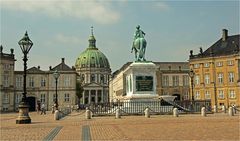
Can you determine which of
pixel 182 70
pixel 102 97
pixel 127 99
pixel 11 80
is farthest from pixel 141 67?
pixel 102 97

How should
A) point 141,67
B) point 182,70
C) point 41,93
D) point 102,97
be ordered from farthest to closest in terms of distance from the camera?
point 102,97 < point 182,70 < point 41,93 < point 141,67

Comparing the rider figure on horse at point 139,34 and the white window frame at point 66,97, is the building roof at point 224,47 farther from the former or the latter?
the rider figure on horse at point 139,34

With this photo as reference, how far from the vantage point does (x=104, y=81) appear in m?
171

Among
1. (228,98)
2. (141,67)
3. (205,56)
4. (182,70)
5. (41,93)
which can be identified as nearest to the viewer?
(141,67)

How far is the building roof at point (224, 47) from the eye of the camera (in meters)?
71.8

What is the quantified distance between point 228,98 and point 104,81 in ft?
345

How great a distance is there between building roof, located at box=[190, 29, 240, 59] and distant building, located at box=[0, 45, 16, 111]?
41.8 m

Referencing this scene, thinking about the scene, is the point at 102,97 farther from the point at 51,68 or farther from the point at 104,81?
the point at 51,68

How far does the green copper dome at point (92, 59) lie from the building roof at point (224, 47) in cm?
9594

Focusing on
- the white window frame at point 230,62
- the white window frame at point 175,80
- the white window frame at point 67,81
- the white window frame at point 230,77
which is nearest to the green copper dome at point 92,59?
the white window frame at point 175,80

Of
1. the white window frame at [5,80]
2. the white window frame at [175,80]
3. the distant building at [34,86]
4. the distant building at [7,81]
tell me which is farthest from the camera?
the white window frame at [175,80]

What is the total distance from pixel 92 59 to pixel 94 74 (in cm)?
809

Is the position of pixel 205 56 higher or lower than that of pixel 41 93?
higher

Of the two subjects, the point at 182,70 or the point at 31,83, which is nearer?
the point at 31,83
